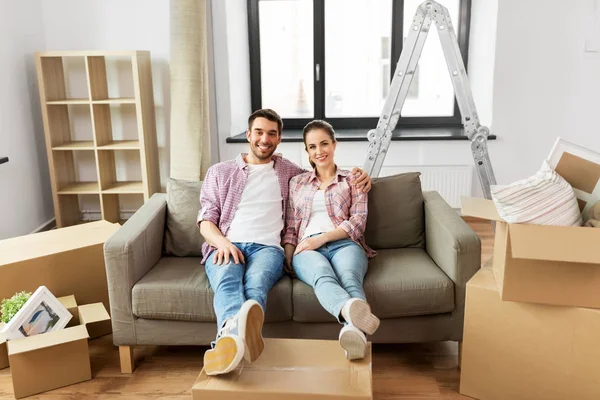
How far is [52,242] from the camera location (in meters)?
2.80

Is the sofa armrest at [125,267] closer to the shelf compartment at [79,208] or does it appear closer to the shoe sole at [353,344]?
the shoe sole at [353,344]

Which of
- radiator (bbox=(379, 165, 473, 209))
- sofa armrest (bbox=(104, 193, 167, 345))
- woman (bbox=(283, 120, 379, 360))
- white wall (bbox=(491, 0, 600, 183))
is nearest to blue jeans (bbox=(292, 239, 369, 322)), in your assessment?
woman (bbox=(283, 120, 379, 360))

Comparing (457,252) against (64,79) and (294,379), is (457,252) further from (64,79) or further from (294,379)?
(64,79)

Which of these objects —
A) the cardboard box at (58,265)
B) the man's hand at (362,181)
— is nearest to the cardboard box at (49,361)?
the cardboard box at (58,265)

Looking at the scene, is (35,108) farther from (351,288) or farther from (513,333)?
(513,333)

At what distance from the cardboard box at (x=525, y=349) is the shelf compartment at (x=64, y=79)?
314 cm

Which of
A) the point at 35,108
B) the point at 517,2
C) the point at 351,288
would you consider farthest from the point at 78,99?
the point at 517,2

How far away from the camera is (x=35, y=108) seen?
4156 mm

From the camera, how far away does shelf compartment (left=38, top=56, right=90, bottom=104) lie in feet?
13.2

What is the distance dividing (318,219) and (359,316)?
0.64 meters

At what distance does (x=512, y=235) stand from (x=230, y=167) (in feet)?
4.14

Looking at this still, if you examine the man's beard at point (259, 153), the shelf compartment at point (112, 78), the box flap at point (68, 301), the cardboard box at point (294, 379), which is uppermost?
the shelf compartment at point (112, 78)

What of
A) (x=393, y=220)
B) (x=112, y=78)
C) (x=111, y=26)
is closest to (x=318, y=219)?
(x=393, y=220)

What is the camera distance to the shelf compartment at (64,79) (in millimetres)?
4035
